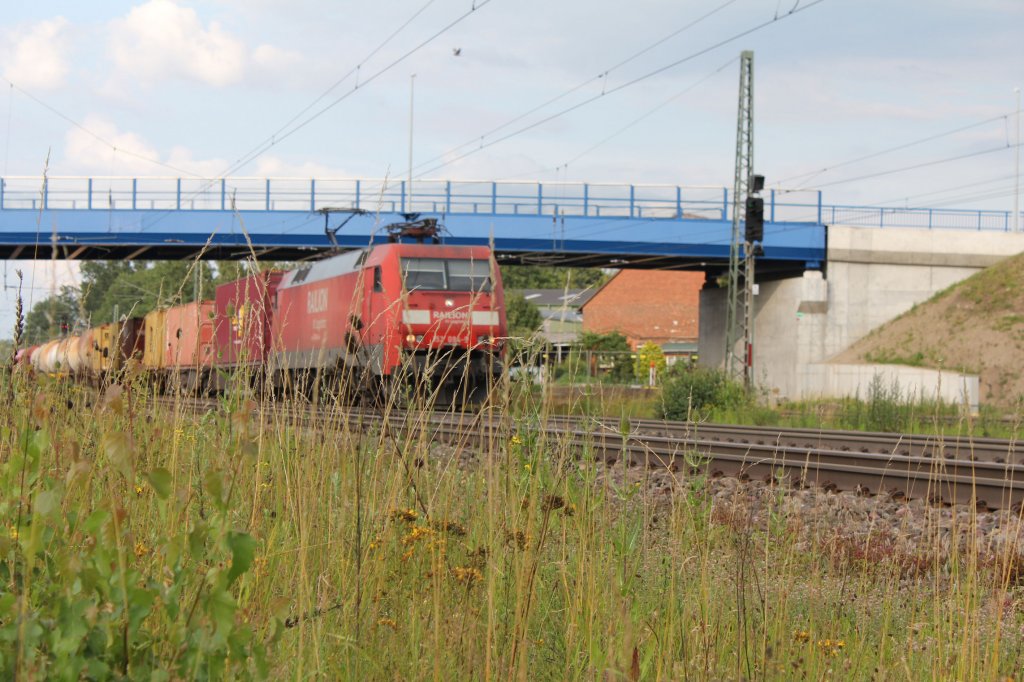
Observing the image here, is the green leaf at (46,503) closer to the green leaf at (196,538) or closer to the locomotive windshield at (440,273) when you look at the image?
the green leaf at (196,538)

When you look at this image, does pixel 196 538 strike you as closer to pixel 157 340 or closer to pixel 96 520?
pixel 96 520

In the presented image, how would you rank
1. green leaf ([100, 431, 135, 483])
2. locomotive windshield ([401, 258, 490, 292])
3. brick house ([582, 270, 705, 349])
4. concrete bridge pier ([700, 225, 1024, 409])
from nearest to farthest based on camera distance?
green leaf ([100, 431, 135, 483])
locomotive windshield ([401, 258, 490, 292])
concrete bridge pier ([700, 225, 1024, 409])
brick house ([582, 270, 705, 349])

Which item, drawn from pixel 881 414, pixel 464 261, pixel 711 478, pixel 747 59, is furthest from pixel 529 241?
pixel 711 478

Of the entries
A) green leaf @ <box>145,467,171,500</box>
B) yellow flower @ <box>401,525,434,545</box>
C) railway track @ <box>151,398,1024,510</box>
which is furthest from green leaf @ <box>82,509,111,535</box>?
railway track @ <box>151,398,1024,510</box>

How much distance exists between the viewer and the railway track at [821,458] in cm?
544

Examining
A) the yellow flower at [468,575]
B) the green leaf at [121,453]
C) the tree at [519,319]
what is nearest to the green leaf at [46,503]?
the green leaf at [121,453]

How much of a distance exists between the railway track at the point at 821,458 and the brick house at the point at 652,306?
63041 millimetres

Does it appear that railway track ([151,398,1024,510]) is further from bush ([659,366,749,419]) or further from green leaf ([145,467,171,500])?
bush ([659,366,749,419])

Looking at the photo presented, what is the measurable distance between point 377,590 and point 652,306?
245ft

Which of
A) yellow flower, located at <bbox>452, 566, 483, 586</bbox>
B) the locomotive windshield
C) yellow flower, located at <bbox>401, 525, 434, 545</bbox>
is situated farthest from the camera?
the locomotive windshield

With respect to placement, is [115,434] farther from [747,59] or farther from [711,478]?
[747,59]

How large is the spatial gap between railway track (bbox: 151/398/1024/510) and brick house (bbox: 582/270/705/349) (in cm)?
6304

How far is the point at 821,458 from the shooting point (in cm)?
1049

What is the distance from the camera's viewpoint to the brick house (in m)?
77.1
